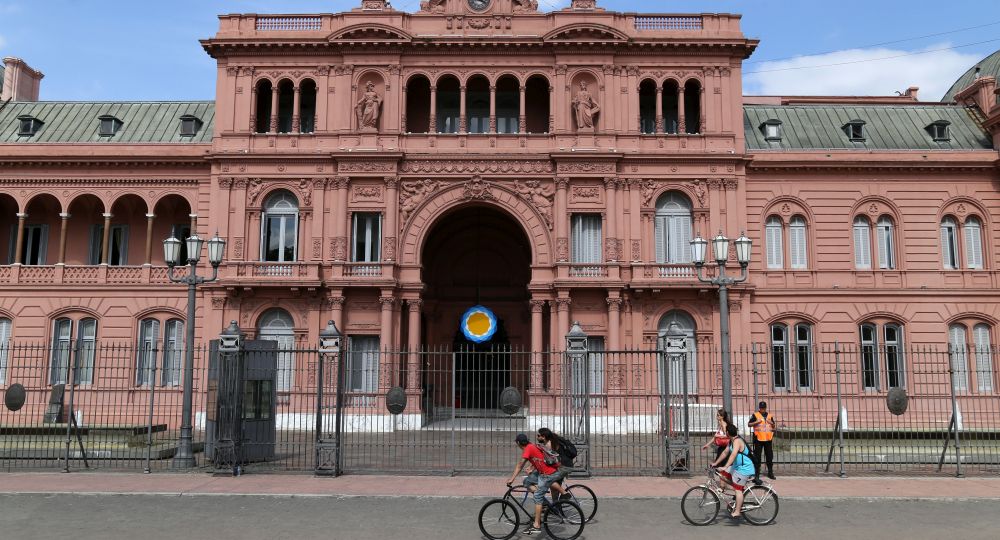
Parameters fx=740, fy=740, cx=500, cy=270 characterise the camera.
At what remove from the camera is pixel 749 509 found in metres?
13.1

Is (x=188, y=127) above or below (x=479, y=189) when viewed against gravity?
above

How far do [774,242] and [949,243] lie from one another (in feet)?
26.0

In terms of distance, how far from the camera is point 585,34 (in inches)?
1259

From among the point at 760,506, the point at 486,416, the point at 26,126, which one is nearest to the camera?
the point at 760,506

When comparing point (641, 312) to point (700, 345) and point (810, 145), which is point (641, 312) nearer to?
point (700, 345)

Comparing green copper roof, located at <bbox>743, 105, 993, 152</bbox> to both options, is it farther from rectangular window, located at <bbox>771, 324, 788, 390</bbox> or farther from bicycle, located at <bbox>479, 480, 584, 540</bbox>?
bicycle, located at <bbox>479, 480, 584, 540</bbox>

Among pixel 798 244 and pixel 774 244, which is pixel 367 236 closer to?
pixel 774 244

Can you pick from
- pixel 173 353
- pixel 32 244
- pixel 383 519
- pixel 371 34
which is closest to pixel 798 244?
pixel 371 34

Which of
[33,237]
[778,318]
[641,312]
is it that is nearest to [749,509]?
[641,312]

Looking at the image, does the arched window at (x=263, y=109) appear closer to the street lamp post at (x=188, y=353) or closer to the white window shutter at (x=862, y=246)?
the street lamp post at (x=188, y=353)

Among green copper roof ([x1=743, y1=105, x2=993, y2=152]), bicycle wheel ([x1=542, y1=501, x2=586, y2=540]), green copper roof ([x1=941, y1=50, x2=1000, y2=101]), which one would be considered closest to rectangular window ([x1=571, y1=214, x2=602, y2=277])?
green copper roof ([x1=743, y1=105, x2=993, y2=152])

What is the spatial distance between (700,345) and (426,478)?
16.5 m

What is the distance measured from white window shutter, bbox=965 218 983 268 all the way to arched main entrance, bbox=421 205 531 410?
778 inches

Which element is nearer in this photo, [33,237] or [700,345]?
[700,345]
